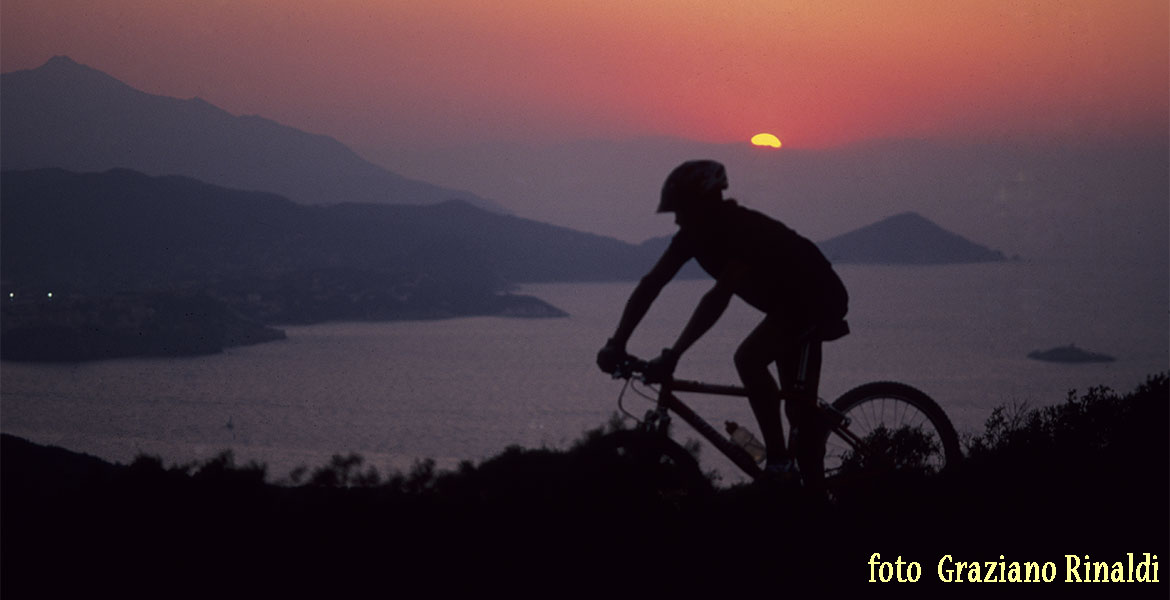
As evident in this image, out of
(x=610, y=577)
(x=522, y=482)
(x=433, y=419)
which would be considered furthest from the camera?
(x=433, y=419)

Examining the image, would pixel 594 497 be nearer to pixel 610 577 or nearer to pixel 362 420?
pixel 610 577

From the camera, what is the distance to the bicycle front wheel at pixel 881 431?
445 centimetres

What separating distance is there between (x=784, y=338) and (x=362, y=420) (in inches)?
4507

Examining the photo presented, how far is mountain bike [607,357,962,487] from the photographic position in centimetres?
391

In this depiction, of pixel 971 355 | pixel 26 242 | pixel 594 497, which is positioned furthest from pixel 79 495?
pixel 26 242

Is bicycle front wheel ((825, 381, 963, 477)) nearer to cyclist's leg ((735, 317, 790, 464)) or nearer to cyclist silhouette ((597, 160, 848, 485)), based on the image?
cyclist silhouette ((597, 160, 848, 485))

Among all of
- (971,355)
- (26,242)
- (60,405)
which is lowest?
(60,405)

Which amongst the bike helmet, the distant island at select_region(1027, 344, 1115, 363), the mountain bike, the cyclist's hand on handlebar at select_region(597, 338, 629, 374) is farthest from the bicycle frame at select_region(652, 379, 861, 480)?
the distant island at select_region(1027, 344, 1115, 363)

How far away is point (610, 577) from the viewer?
370 centimetres

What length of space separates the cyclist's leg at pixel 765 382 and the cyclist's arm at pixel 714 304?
298 mm

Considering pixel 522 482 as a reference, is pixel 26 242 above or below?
above

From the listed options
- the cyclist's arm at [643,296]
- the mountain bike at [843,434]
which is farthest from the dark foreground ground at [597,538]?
the cyclist's arm at [643,296]

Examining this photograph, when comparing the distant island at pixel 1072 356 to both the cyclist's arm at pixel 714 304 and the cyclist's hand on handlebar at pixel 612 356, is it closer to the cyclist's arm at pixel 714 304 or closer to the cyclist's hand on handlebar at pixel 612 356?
the cyclist's arm at pixel 714 304

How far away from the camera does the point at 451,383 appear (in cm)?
13000
